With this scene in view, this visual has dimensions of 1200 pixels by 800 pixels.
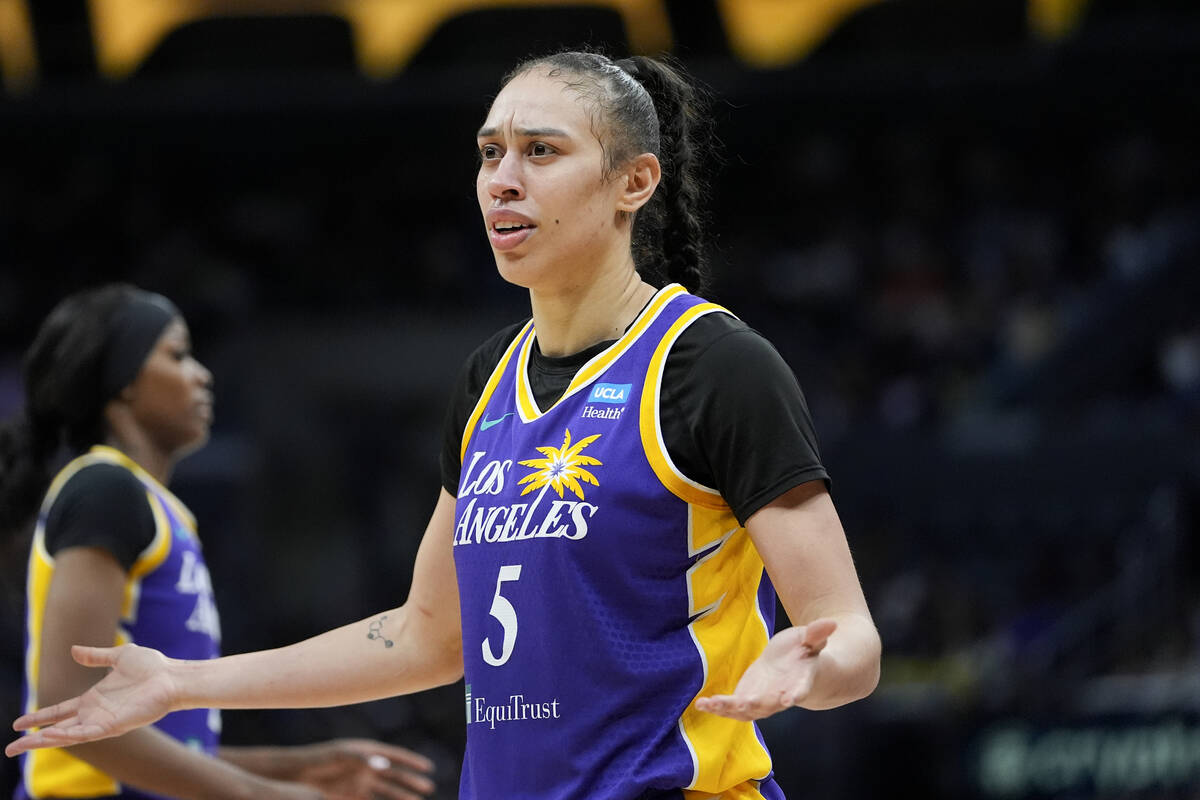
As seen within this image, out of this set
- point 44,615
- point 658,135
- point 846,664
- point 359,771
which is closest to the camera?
point 846,664

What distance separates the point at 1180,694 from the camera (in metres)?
10.6

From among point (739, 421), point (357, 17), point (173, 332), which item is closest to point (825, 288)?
point (357, 17)

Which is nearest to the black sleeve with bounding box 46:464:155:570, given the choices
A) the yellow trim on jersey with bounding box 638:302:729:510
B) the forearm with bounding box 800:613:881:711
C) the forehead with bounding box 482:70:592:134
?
the forehead with bounding box 482:70:592:134

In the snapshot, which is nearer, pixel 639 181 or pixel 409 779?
pixel 639 181

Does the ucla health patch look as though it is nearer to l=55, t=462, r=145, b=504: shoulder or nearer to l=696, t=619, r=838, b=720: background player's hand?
l=696, t=619, r=838, b=720: background player's hand

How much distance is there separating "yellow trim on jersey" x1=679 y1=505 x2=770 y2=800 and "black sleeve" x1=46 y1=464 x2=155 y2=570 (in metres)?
1.79

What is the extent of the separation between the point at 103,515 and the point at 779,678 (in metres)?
2.23

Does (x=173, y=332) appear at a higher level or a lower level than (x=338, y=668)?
higher

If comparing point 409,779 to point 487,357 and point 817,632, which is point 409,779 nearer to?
point 487,357

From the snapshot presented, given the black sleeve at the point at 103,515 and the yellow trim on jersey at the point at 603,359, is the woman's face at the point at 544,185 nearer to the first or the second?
the yellow trim on jersey at the point at 603,359

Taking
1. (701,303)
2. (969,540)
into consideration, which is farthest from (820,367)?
(701,303)

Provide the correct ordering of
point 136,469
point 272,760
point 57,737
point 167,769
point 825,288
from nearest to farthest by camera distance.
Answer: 1. point 57,737
2. point 167,769
3. point 272,760
4. point 136,469
5. point 825,288

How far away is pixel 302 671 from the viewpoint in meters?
3.23

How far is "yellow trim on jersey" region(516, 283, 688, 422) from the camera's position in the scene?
2.96 metres
